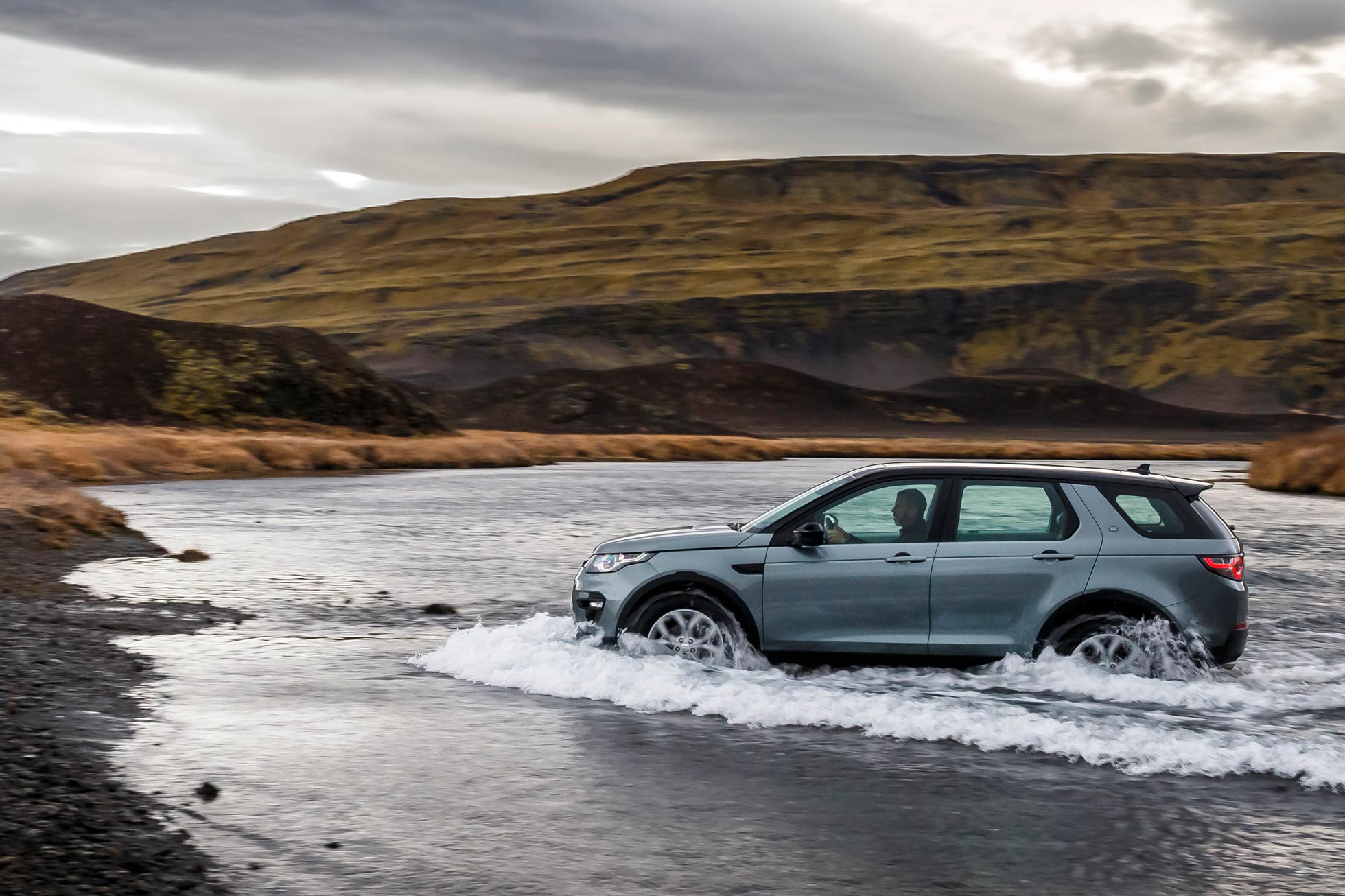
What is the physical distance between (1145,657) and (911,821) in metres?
3.74

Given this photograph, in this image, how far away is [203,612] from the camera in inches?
573

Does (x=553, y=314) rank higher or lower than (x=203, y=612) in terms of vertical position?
higher

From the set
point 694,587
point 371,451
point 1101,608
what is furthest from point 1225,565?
point 371,451

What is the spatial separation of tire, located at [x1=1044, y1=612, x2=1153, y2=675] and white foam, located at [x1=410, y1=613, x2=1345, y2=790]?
0.12m

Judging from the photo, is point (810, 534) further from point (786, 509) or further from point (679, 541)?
point (679, 541)

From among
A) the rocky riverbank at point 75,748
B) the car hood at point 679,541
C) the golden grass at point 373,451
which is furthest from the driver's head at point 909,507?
the golden grass at point 373,451

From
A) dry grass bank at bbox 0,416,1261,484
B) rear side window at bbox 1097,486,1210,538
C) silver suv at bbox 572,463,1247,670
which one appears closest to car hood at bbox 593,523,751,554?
silver suv at bbox 572,463,1247,670

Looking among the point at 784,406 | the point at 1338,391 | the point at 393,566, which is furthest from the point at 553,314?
the point at 393,566

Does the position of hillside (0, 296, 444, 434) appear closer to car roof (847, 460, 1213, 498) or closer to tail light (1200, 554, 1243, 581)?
car roof (847, 460, 1213, 498)

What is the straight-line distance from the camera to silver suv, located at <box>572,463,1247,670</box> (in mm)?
10102

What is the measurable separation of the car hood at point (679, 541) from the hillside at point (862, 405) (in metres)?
123

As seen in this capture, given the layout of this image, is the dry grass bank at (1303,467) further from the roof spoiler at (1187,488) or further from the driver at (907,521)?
the driver at (907,521)

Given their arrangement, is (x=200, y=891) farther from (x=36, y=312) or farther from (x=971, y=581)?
(x=36, y=312)

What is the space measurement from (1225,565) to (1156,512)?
57 centimetres
